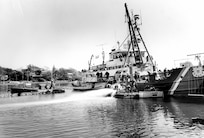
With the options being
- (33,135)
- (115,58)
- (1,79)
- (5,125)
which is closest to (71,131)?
(33,135)

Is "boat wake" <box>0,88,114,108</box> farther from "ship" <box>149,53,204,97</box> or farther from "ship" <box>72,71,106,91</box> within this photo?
"ship" <box>149,53,204,97</box>

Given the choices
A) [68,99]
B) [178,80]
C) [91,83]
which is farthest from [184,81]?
[91,83]

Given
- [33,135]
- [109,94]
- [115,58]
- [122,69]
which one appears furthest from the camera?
[115,58]

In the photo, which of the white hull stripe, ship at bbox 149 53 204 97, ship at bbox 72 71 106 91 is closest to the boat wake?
ship at bbox 72 71 106 91

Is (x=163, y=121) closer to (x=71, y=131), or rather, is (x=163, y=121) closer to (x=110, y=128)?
(x=110, y=128)

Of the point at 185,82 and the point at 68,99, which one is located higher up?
the point at 185,82

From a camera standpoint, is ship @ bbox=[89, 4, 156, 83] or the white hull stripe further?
ship @ bbox=[89, 4, 156, 83]

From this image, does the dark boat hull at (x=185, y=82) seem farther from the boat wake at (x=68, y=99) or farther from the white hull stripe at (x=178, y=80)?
the boat wake at (x=68, y=99)

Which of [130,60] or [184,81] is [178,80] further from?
[130,60]

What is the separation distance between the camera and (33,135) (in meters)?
11.8

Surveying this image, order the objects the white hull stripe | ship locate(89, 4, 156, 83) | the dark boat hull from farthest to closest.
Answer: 1. ship locate(89, 4, 156, 83)
2. the white hull stripe
3. the dark boat hull

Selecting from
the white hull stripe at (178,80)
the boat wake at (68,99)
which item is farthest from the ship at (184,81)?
the boat wake at (68,99)

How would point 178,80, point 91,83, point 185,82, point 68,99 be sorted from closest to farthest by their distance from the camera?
point 185,82
point 178,80
point 68,99
point 91,83

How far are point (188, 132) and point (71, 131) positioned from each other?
6235mm
